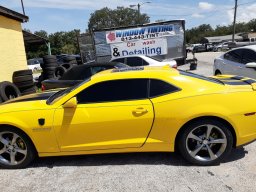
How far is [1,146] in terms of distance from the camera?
470cm

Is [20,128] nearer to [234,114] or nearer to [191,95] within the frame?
[191,95]

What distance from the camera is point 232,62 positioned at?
9.02 meters

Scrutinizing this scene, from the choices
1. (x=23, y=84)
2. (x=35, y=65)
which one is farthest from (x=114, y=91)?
(x=35, y=65)

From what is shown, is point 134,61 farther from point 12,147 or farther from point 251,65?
point 12,147

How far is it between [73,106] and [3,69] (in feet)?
27.4

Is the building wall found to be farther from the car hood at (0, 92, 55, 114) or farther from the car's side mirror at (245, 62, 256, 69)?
the car's side mirror at (245, 62, 256, 69)

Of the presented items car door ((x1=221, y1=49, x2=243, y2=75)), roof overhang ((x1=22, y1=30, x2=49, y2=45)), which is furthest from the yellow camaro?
roof overhang ((x1=22, y1=30, x2=49, y2=45))

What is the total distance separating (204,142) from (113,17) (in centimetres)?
10591

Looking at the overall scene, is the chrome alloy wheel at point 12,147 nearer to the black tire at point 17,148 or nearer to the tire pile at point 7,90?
the black tire at point 17,148

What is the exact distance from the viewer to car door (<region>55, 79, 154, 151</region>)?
4254 millimetres

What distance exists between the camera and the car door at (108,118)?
4254mm

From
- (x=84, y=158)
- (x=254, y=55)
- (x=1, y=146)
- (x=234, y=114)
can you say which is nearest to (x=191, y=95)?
(x=234, y=114)

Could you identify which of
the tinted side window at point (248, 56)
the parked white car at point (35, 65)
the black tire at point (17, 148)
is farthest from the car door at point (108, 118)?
the parked white car at point (35, 65)

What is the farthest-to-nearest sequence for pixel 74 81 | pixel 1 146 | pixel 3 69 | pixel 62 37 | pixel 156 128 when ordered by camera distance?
pixel 62 37 < pixel 3 69 < pixel 74 81 < pixel 1 146 < pixel 156 128
